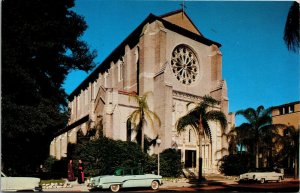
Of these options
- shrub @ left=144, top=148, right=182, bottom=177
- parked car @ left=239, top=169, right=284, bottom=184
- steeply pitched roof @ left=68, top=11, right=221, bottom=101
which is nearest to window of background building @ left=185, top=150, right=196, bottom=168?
shrub @ left=144, top=148, right=182, bottom=177

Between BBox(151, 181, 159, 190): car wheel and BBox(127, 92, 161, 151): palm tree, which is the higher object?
BBox(127, 92, 161, 151): palm tree

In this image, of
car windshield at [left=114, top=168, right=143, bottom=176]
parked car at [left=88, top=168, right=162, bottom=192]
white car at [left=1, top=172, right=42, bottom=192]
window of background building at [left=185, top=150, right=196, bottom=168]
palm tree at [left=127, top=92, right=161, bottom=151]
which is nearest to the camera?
white car at [left=1, top=172, right=42, bottom=192]

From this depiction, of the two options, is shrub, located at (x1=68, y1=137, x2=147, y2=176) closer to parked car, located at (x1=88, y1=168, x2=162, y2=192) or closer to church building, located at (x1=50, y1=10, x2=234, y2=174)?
church building, located at (x1=50, y1=10, x2=234, y2=174)

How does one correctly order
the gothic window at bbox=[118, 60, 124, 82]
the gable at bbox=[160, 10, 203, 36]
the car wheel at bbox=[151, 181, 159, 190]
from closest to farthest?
the car wheel at bbox=[151, 181, 159, 190] → the gable at bbox=[160, 10, 203, 36] → the gothic window at bbox=[118, 60, 124, 82]

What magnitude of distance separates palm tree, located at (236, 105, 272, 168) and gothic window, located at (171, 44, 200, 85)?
8.04 metres

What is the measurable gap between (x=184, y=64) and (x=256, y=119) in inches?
398

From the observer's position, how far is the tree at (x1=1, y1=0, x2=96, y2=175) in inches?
618

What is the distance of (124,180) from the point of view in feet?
50.2

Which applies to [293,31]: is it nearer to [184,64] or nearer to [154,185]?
[154,185]

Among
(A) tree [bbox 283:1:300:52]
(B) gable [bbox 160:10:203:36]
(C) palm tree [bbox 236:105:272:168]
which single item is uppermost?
(B) gable [bbox 160:10:203:36]

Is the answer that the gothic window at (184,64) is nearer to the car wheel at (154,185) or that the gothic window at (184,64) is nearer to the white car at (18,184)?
the car wheel at (154,185)

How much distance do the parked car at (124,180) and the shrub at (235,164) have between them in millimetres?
11741

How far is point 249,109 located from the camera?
2530cm

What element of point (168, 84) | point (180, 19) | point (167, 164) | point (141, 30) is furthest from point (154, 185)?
point (180, 19)
